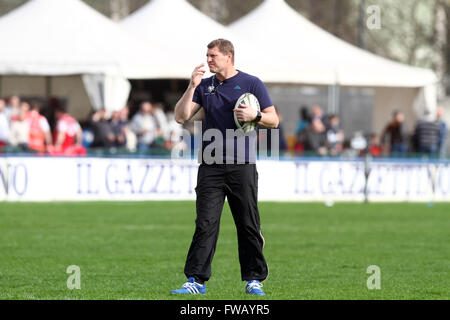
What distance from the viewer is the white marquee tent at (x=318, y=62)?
2719cm

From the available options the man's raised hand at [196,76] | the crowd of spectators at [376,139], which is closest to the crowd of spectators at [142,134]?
the crowd of spectators at [376,139]

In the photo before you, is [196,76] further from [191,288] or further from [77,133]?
[77,133]

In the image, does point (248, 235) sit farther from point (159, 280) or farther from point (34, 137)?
point (34, 137)

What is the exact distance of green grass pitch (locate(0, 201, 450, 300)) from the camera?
10.3 metres

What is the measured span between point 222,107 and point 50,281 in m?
2.59

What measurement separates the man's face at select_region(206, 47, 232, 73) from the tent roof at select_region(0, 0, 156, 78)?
50.7 ft

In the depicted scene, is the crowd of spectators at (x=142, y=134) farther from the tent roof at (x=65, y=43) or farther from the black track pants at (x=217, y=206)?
the black track pants at (x=217, y=206)

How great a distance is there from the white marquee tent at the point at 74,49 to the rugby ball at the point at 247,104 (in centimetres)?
1548

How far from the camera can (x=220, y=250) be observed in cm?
1448

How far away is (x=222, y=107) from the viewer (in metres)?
9.35

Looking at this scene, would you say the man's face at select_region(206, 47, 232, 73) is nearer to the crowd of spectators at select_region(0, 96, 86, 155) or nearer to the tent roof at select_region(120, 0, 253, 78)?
the crowd of spectators at select_region(0, 96, 86, 155)

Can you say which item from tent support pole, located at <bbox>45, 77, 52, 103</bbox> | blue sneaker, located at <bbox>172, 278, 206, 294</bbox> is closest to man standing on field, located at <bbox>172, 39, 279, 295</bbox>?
blue sneaker, located at <bbox>172, 278, 206, 294</bbox>
